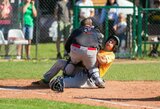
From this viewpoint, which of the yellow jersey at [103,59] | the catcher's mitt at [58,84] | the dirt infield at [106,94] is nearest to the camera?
the dirt infield at [106,94]

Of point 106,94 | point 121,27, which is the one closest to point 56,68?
point 106,94

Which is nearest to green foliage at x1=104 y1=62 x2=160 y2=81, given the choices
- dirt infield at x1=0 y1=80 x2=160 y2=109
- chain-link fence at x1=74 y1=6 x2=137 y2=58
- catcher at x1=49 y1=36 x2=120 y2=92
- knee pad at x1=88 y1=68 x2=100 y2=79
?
dirt infield at x1=0 y1=80 x2=160 y2=109

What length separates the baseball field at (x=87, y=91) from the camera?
34.9ft

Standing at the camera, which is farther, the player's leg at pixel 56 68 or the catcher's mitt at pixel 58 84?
the player's leg at pixel 56 68

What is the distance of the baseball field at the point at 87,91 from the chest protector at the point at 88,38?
936mm

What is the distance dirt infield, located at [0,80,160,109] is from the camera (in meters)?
11.1

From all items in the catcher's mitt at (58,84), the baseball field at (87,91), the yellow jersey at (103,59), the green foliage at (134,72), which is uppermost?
the yellow jersey at (103,59)

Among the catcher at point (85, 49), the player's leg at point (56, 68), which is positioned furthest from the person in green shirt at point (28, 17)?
the catcher at point (85, 49)

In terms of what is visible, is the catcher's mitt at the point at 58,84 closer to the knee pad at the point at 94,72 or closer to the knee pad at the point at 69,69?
the knee pad at the point at 69,69

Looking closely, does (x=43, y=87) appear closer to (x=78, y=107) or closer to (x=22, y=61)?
(x=78, y=107)

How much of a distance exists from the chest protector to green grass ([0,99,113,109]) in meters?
2.28

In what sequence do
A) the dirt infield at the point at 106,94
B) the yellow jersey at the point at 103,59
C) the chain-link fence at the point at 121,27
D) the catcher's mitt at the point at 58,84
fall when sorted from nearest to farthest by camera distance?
1. the dirt infield at the point at 106,94
2. the catcher's mitt at the point at 58,84
3. the yellow jersey at the point at 103,59
4. the chain-link fence at the point at 121,27

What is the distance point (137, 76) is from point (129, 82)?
1250 mm

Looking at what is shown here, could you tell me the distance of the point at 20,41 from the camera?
19.9 metres
